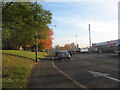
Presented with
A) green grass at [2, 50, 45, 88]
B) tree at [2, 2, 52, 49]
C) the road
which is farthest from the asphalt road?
tree at [2, 2, 52, 49]

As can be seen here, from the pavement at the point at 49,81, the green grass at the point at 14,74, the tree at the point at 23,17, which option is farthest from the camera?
the tree at the point at 23,17

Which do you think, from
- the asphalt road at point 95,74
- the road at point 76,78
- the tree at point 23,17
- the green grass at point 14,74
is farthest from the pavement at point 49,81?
the tree at point 23,17

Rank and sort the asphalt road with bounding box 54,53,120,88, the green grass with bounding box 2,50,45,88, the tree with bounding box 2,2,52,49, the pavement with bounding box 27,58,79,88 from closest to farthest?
the pavement with bounding box 27,58,79,88 < the asphalt road with bounding box 54,53,120,88 < the green grass with bounding box 2,50,45,88 < the tree with bounding box 2,2,52,49

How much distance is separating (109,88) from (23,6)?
8.35 metres

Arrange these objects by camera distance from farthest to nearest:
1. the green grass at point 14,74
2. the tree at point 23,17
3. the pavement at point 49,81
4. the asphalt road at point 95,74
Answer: the tree at point 23,17, the green grass at point 14,74, the asphalt road at point 95,74, the pavement at point 49,81

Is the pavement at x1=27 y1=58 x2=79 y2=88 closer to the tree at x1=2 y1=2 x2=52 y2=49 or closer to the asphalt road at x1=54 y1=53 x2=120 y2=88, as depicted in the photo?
the asphalt road at x1=54 y1=53 x2=120 y2=88

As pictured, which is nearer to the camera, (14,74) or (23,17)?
(14,74)

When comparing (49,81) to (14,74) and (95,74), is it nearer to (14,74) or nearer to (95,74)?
(14,74)

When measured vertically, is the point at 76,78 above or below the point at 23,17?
below

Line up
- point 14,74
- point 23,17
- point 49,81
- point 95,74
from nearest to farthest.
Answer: point 49,81 < point 95,74 < point 14,74 < point 23,17

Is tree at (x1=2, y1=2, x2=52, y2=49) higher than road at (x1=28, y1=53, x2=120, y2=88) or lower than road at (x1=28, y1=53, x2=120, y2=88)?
higher

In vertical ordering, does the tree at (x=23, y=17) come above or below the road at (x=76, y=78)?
above

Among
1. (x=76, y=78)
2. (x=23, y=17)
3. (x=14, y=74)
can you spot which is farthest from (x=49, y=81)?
(x=23, y=17)

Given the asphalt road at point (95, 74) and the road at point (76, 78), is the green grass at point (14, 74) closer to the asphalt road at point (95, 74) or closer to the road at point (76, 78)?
the road at point (76, 78)
